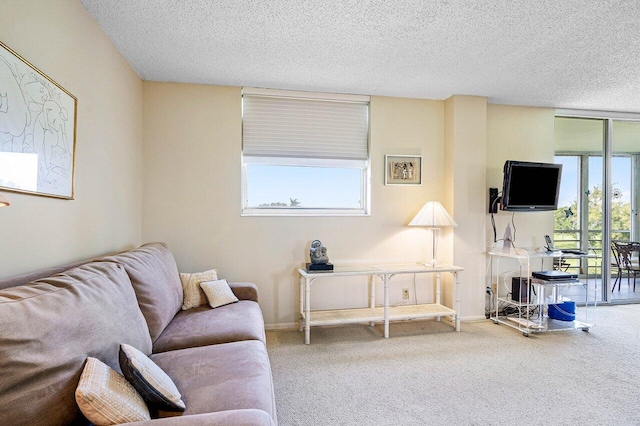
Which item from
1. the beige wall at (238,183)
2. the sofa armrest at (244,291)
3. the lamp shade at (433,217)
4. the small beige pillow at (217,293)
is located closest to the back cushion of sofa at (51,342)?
the beige wall at (238,183)

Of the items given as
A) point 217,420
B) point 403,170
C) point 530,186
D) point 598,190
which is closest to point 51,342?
point 217,420

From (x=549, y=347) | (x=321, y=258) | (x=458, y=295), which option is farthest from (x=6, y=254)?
(x=549, y=347)

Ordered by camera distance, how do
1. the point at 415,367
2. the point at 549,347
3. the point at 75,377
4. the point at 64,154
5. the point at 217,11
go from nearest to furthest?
the point at 75,377
the point at 64,154
the point at 217,11
the point at 415,367
the point at 549,347

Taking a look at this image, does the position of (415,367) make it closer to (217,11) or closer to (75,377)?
(75,377)

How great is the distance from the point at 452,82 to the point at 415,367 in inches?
104

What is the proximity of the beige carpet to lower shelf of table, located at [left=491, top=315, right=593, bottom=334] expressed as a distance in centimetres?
7

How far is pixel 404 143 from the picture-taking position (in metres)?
3.75

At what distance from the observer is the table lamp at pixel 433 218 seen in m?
3.40

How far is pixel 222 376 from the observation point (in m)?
1.45

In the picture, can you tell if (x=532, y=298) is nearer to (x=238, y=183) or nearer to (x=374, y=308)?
(x=374, y=308)

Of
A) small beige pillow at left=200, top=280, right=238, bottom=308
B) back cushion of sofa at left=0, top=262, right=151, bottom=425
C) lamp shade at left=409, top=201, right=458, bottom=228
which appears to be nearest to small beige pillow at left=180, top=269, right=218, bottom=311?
small beige pillow at left=200, top=280, right=238, bottom=308

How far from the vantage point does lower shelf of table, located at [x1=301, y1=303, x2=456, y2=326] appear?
3.13 m

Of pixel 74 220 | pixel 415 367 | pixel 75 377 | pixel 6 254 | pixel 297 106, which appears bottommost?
pixel 415 367

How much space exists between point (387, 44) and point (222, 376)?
2458mm
